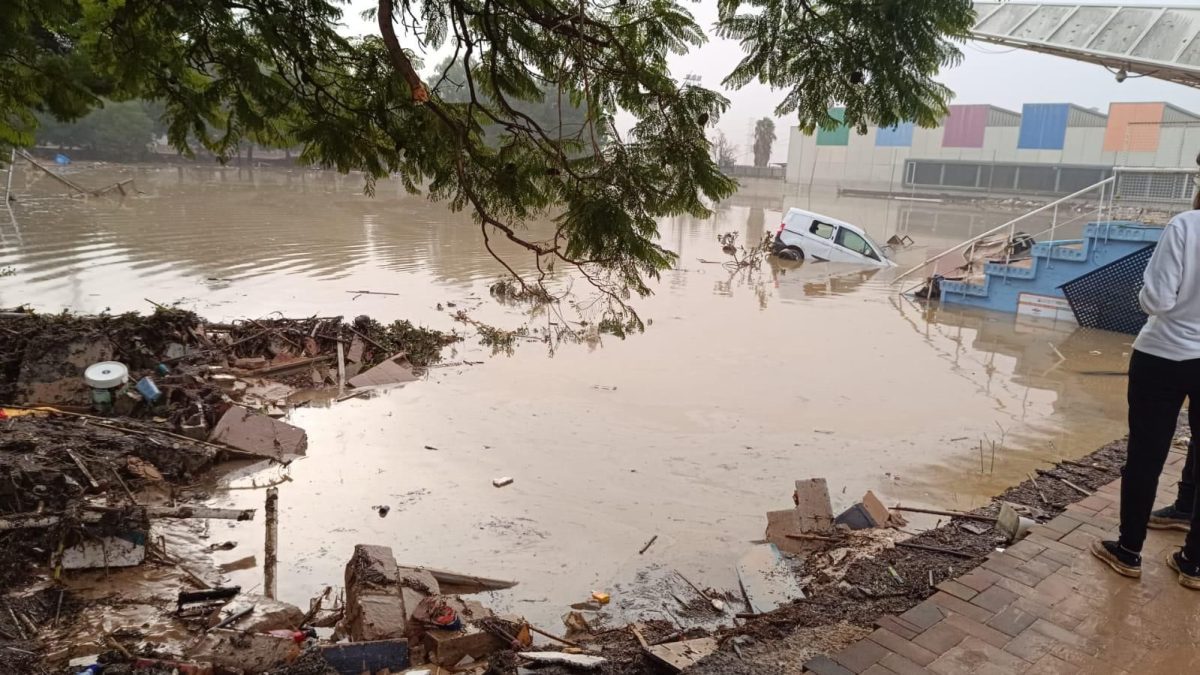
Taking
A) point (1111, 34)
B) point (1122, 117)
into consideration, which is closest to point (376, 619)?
point (1111, 34)

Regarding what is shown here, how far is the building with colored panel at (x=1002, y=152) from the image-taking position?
4625cm

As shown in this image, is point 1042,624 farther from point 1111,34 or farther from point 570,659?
point 1111,34

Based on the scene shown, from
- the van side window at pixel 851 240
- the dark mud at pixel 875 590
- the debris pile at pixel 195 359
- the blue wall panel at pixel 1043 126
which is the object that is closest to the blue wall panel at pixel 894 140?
the blue wall panel at pixel 1043 126

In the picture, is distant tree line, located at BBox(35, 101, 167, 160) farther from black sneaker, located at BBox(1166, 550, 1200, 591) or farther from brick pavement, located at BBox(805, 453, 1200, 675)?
black sneaker, located at BBox(1166, 550, 1200, 591)

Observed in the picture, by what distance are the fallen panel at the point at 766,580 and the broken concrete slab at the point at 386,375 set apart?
5.97 metres

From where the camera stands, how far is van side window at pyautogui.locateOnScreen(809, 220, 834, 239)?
2295cm

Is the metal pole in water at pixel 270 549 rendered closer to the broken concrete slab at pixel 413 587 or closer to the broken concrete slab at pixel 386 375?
the broken concrete slab at pixel 413 587

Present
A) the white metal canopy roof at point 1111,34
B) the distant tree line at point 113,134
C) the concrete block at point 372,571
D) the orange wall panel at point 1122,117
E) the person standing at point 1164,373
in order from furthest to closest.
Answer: the orange wall panel at point 1122,117 < the distant tree line at point 113,134 < the white metal canopy roof at point 1111,34 < the concrete block at point 372,571 < the person standing at point 1164,373

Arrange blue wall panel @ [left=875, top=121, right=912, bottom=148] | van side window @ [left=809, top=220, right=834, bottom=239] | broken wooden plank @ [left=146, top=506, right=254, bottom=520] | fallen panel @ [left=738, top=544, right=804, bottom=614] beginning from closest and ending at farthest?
1. fallen panel @ [left=738, top=544, right=804, bottom=614]
2. broken wooden plank @ [left=146, top=506, right=254, bottom=520]
3. van side window @ [left=809, top=220, right=834, bottom=239]
4. blue wall panel @ [left=875, top=121, right=912, bottom=148]

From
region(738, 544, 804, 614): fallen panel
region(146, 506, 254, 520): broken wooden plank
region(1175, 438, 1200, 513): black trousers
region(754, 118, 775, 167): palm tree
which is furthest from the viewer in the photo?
region(754, 118, 775, 167): palm tree

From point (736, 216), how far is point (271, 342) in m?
32.3

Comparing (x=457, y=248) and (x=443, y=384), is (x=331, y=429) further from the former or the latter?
(x=457, y=248)

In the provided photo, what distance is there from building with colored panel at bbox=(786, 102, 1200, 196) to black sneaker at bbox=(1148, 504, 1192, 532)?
42.9 m

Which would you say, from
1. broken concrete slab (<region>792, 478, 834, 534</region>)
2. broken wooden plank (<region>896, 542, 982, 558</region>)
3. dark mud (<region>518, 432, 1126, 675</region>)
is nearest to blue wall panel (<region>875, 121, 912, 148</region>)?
broken concrete slab (<region>792, 478, 834, 534</region>)
